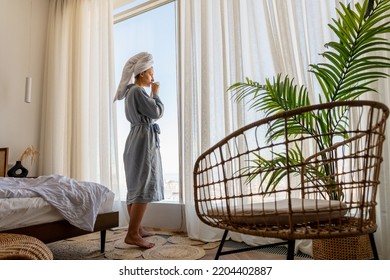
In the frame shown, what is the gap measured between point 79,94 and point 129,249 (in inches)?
79.2

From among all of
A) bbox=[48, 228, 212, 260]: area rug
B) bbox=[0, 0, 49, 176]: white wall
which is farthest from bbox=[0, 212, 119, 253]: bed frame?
bbox=[0, 0, 49, 176]: white wall

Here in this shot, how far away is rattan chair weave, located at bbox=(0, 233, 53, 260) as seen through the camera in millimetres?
804

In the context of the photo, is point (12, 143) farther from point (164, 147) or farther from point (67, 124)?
point (164, 147)

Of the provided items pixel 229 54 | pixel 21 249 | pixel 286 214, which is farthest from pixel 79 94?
pixel 286 214

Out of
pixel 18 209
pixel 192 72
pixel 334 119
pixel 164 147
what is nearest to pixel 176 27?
pixel 192 72

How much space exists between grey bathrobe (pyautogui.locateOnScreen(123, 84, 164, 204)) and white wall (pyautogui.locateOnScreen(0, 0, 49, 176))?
1979 mm

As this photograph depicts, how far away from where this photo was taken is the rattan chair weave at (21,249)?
804mm

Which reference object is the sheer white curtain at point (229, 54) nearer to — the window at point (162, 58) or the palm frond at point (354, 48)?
the window at point (162, 58)

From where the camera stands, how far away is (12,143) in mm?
3279

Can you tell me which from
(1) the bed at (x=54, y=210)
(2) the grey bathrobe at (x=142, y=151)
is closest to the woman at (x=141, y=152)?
(2) the grey bathrobe at (x=142, y=151)

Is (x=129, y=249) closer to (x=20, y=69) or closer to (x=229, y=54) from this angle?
(x=229, y=54)

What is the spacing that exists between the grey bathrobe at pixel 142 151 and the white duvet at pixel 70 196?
248mm

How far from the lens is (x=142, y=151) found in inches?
77.8

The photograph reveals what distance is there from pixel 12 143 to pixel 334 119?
3319 mm
